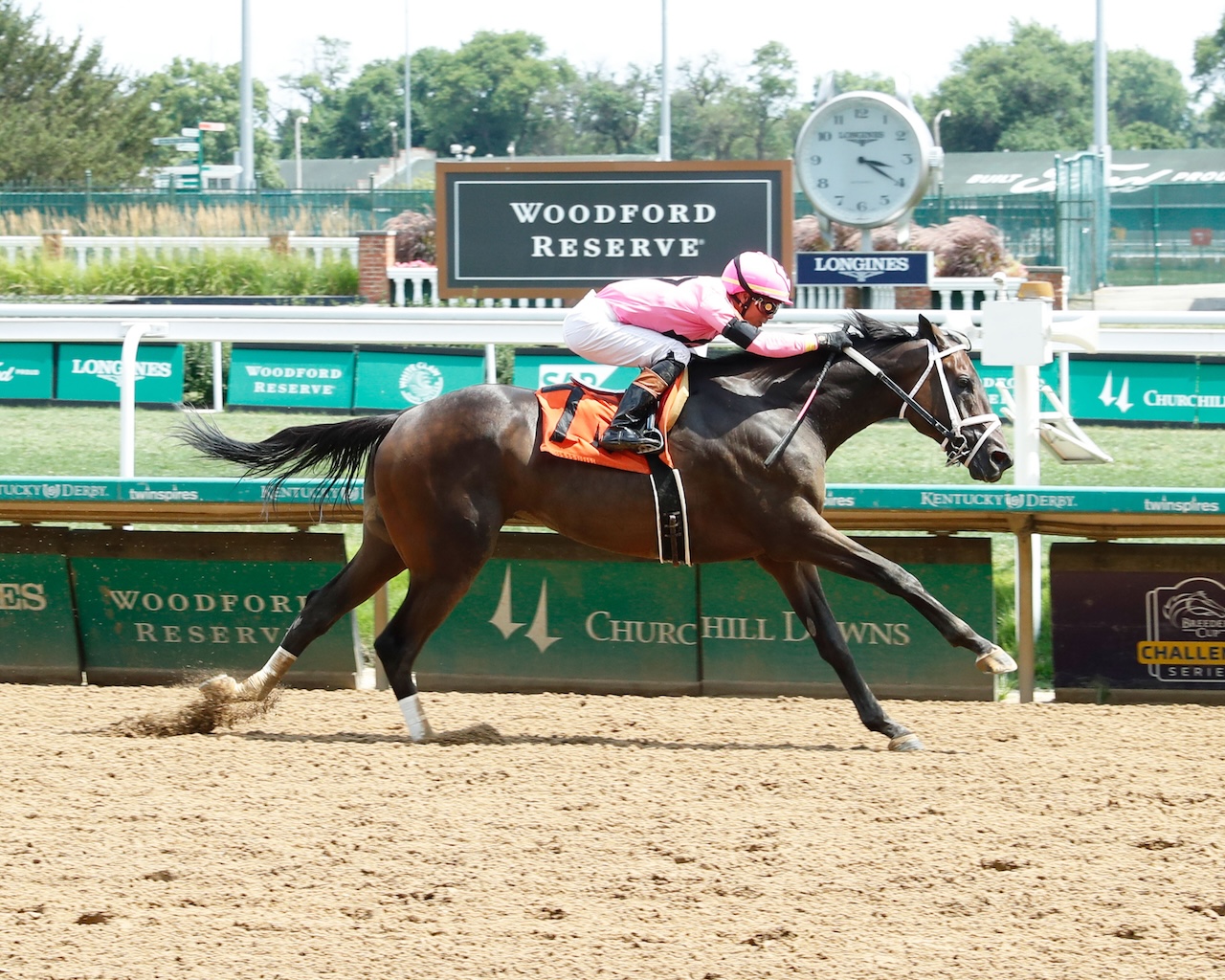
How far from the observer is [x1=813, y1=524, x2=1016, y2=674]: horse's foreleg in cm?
574

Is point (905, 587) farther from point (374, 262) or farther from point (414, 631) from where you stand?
point (374, 262)

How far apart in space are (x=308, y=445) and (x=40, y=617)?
183 cm

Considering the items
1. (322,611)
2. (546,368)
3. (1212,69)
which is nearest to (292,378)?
(546,368)

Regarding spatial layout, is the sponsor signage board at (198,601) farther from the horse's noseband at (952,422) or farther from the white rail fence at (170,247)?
the white rail fence at (170,247)

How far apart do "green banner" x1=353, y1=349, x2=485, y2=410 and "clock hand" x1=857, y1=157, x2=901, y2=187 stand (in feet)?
12.7

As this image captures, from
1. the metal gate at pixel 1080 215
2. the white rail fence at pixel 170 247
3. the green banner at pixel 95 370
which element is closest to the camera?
the green banner at pixel 95 370

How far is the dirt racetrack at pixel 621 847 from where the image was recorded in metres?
3.75

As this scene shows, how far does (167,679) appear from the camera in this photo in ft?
23.8

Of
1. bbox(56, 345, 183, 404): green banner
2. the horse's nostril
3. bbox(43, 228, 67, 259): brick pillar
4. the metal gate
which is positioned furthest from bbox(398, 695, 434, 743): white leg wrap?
the metal gate

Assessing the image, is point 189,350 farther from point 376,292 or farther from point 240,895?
point 240,895

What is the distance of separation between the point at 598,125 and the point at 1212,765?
85.8 m

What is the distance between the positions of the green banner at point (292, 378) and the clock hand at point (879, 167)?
4.57m

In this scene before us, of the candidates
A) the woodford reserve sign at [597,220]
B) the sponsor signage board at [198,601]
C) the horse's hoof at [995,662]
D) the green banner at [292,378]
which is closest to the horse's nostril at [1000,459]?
the horse's hoof at [995,662]

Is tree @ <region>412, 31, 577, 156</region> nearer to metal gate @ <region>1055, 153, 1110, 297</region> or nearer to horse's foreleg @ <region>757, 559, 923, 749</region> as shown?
metal gate @ <region>1055, 153, 1110, 297</region>
